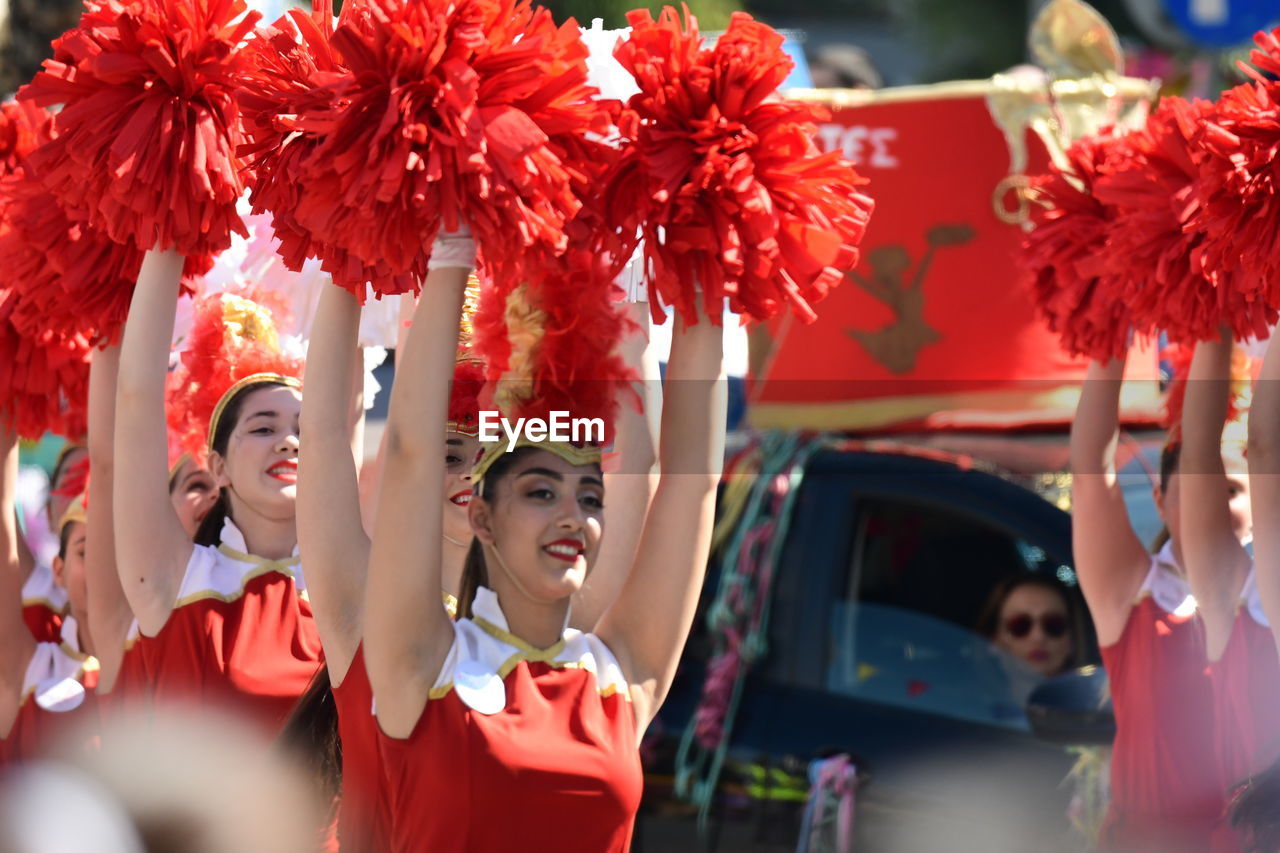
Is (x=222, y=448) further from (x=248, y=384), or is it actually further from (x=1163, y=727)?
(x=1163, y=727)

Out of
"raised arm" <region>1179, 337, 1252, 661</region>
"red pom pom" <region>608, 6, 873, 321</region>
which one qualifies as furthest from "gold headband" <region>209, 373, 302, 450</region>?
"raised arm" <region>1179, 337, 1252, 661</region>

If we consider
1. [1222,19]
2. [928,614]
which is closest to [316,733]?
[928,614]

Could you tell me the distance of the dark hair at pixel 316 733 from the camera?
2758mm

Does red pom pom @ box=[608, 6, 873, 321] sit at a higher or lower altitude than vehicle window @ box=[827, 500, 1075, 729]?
higher

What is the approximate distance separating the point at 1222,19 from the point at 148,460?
617 centimetres

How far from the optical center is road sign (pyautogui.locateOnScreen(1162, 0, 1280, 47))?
300 inches

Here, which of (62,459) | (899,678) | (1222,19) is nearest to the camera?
(899,678)

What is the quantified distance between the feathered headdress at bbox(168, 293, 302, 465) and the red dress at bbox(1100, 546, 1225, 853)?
1.64 metres

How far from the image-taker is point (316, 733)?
9.11 feet

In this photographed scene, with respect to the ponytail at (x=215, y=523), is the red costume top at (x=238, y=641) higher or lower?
lower

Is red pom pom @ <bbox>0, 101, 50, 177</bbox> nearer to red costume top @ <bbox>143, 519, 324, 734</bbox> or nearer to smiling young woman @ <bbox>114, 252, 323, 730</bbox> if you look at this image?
smiling young woman @ <bbox>114, 252, 323, 730</bbox>

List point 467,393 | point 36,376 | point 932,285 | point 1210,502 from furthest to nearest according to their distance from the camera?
1. point 932,285
2. point 36,376
3. point 1210,502
4. point 467,393

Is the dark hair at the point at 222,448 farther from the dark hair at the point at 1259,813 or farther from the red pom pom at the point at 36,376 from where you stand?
the dark hair at the point at 1259,813

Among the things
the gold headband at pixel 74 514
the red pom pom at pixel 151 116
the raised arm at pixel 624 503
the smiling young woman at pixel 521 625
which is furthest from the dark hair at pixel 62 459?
the smiling young woman at pixel 521 625
